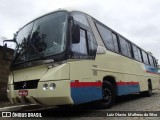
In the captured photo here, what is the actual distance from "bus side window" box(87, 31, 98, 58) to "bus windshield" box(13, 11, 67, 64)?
3.50ft

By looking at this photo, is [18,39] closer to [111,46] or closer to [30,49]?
[30,49]

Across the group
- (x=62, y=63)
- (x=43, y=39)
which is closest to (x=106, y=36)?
(x=43, y=39)

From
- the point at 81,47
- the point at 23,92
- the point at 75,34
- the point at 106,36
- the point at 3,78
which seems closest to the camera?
the point at 75,34

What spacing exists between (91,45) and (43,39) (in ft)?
4.91

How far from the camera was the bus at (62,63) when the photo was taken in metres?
5.99

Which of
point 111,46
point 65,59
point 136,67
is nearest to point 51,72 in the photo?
point 65,59

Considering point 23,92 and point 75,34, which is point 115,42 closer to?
point 75,34

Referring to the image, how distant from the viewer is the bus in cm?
599

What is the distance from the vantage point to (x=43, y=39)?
Answer: 262 inches

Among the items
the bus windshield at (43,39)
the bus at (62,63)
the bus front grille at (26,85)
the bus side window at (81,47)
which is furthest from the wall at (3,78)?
the bus side window at (81,47)

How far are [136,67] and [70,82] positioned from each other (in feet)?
21.8

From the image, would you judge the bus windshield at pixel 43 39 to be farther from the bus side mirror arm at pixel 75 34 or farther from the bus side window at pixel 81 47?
the bus side window at pixel 81 47

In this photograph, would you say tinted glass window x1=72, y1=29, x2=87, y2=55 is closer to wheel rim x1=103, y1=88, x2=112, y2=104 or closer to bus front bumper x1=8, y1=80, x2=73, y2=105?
bus front bumper x1=8, y1=80, x2=73, y2=105

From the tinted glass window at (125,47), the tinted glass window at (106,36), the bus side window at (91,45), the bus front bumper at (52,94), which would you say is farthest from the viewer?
the tinted glass window at (125,47)
